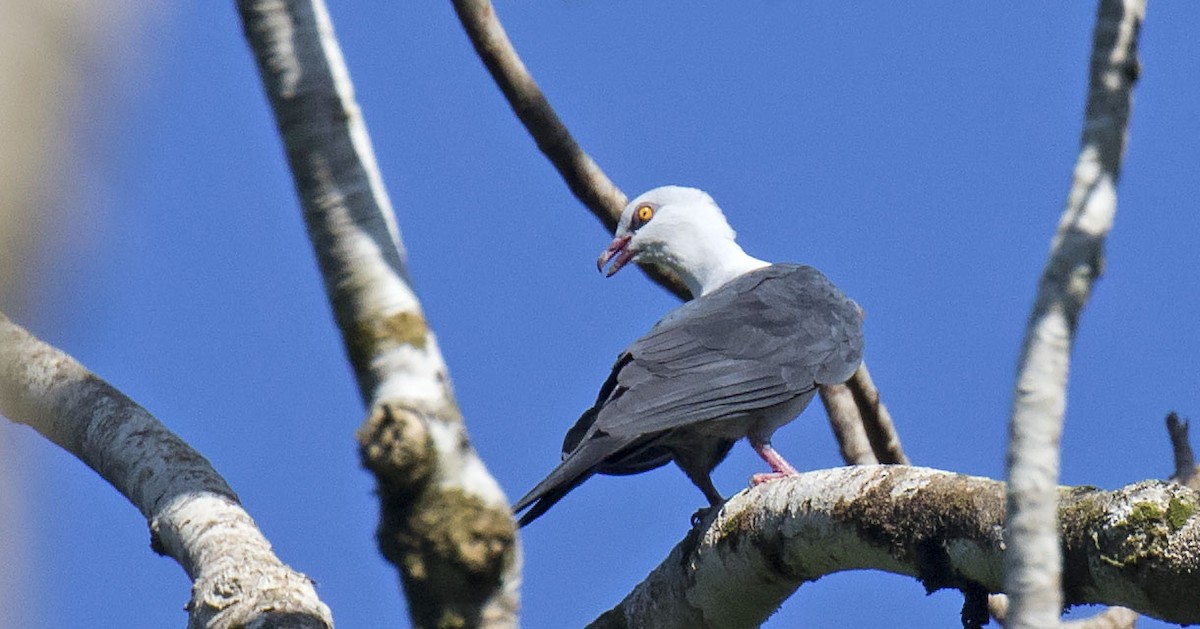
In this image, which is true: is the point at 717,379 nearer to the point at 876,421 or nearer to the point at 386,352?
the point at 876,421

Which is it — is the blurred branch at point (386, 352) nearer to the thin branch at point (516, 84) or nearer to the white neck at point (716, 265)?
the thin branch at point (516, 84)

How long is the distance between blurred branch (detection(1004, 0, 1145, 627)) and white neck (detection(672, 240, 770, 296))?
4.85 metres

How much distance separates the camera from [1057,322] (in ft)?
8.23

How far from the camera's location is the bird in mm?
5539

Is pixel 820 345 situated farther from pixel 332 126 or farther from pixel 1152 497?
pixel 332 126

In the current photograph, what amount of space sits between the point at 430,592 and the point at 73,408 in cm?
300

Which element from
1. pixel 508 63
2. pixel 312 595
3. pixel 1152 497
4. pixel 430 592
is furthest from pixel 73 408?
pixel 1152 497

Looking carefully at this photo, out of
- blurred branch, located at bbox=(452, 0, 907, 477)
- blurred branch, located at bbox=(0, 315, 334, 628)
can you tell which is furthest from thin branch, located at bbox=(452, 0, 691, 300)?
blurred branch, located at bbox=(0, 315, 334, 628)

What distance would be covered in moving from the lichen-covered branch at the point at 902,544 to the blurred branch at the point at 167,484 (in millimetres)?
1268

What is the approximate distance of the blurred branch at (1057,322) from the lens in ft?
7.78

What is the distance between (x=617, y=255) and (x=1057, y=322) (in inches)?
213

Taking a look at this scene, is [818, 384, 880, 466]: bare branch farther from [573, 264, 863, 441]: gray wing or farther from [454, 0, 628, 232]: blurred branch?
[454, 0, 628, 232]: blurred branch

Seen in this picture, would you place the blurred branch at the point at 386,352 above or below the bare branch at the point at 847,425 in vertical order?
below

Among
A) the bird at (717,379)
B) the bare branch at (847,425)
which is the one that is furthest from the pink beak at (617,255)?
the bare branch at (847,425)
